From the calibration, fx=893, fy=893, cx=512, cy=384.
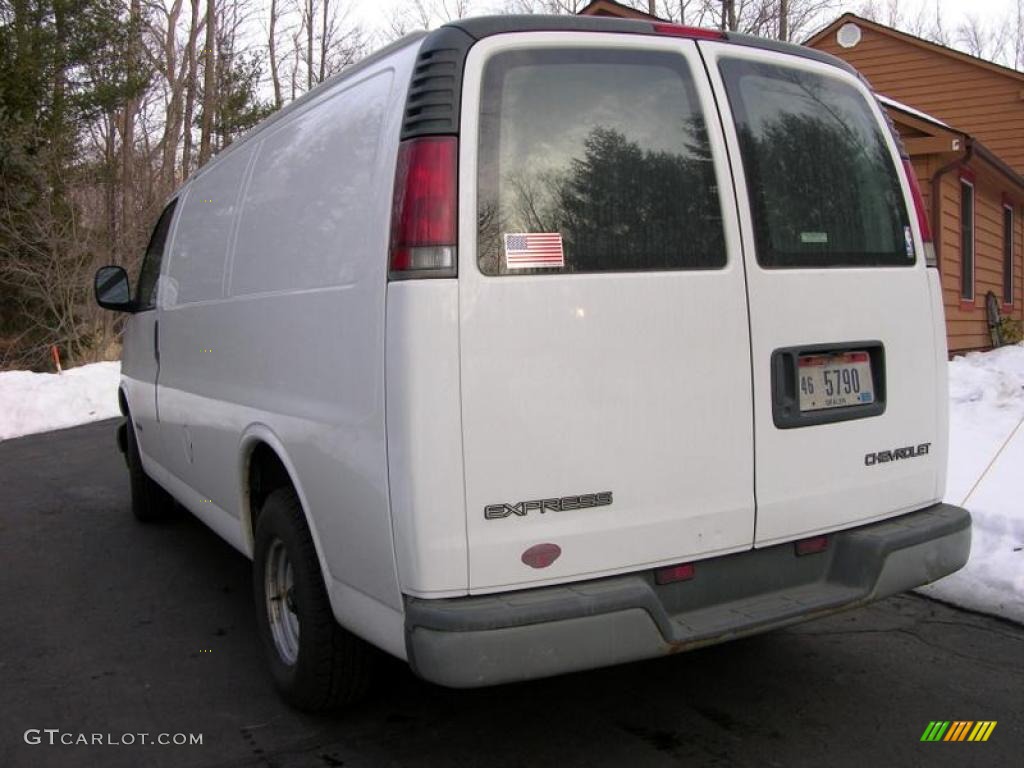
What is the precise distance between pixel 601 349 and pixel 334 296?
0.87 meters

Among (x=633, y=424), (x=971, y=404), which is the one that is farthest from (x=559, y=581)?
(x=971, y=404)

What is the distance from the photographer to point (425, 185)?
2484 millimetres

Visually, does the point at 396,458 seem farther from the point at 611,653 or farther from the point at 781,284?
the point at 781,284

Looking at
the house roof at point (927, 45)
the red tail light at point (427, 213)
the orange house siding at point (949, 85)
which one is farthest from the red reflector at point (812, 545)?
the orange house siding at point (949, 85)

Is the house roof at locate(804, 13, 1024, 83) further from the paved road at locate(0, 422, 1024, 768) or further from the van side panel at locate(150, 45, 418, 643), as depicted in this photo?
the van side panel at locate(150, 45, 418, 643)

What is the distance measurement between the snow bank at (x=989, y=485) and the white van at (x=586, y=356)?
1360mm

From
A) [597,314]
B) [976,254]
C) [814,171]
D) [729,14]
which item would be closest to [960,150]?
[976,254]

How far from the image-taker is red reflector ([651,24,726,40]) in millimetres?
2822

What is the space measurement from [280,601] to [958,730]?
250 centimetres

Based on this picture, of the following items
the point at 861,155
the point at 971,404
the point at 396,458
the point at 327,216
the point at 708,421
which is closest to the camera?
the point at 396,458

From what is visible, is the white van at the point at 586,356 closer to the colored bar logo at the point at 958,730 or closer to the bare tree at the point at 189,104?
the colored bar logo at the point at 958,730

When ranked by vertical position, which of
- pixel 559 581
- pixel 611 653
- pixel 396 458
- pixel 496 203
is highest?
pixel 496 203

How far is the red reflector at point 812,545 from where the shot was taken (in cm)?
294

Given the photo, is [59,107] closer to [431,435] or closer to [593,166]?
[593,166]
